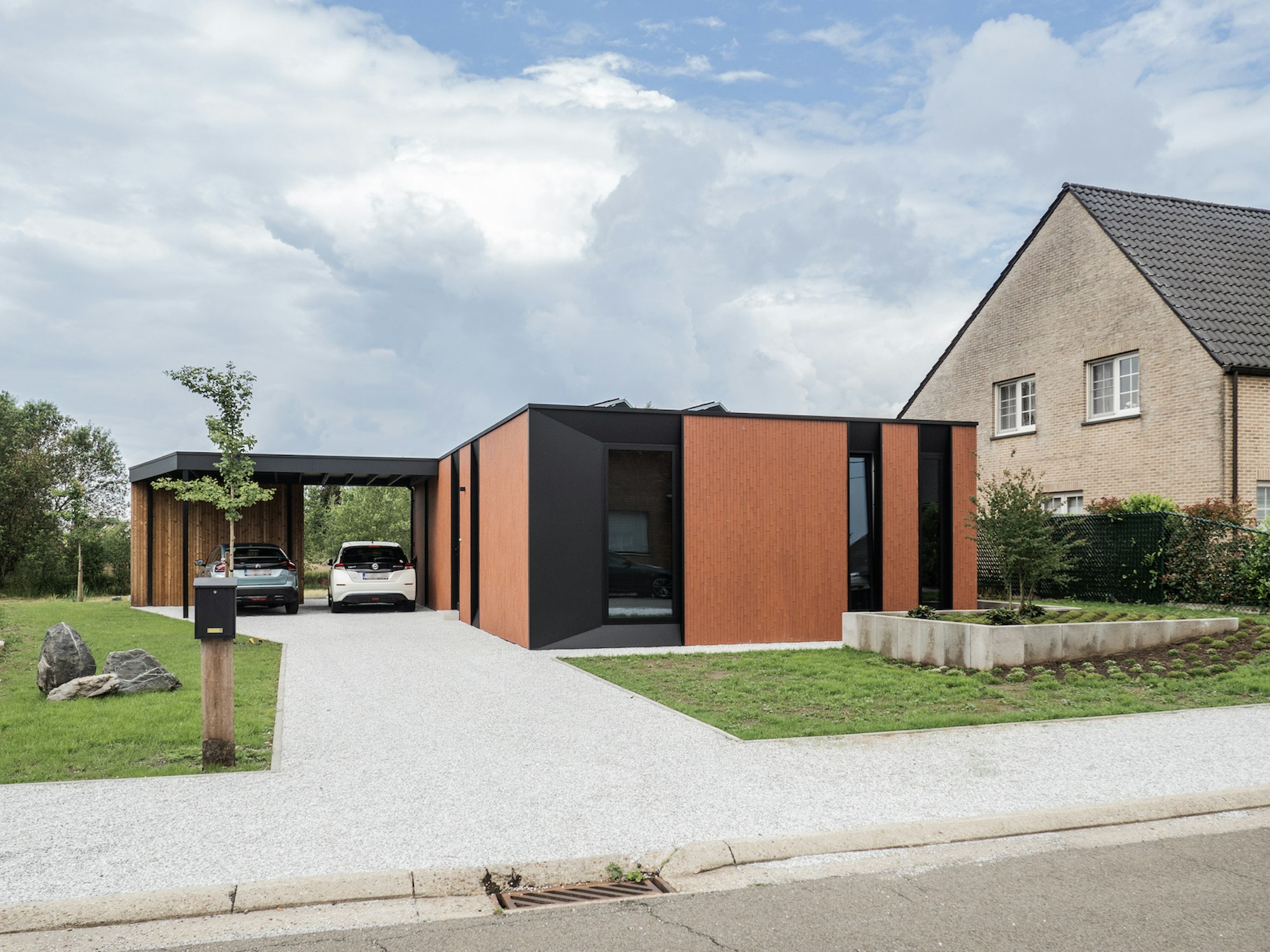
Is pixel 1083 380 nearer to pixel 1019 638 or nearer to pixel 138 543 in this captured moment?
pixel 1019 638

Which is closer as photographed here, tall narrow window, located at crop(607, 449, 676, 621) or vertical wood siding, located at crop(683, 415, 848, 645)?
tall narrow window, located at crop(607, 449, 676, 621)

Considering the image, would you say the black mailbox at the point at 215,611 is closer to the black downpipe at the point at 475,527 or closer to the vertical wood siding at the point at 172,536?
→ the black downpipe at the point at 475,527

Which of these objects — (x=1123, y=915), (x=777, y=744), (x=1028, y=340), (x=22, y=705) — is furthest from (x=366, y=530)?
(x=1123, y=915)

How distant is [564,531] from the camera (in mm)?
14352

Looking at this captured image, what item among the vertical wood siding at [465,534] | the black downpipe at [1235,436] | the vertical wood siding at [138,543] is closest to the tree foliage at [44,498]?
the vertical wood siding at [138,543]

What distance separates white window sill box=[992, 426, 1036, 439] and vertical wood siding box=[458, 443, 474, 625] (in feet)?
42.9

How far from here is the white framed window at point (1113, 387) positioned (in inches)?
816

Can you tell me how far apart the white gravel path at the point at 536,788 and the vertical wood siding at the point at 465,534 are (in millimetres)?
9611

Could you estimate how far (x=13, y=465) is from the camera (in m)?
37.7

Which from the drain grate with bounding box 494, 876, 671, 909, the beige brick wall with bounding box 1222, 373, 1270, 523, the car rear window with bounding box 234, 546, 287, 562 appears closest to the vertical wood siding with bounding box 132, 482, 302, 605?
the car rear window with bounding box 234, 546, 287, 562

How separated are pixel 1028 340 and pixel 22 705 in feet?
70.9

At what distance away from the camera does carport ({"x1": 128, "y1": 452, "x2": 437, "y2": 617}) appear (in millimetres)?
22719

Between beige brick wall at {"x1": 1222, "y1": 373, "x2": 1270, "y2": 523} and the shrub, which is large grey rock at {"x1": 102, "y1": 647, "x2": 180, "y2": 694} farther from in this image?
beige brick wall at {"x1": 1222, "y1": 373, "x2": 1270, "y2": 523}

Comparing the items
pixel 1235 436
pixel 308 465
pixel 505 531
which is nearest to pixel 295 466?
pixel 308 465
